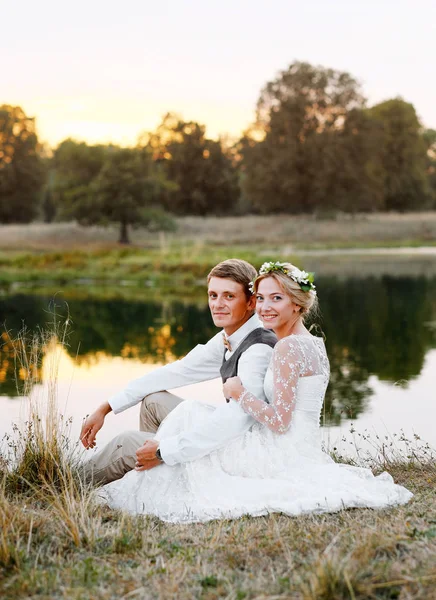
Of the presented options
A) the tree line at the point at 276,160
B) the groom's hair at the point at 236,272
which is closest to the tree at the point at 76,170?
the tree line at the point at 276,160

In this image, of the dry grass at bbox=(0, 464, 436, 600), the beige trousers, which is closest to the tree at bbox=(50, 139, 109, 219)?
the beige trousers

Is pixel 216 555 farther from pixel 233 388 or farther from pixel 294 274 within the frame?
pixel 294 274

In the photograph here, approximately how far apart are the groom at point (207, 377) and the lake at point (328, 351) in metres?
0.55

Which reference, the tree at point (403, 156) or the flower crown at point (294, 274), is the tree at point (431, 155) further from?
the flower crown at point (294, 274)

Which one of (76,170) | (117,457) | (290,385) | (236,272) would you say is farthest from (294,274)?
(76,170)

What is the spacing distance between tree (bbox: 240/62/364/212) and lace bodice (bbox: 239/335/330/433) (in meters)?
46.8

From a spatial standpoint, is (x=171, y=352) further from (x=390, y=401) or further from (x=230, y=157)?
(x=230, y=157)

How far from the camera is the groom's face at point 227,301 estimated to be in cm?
444

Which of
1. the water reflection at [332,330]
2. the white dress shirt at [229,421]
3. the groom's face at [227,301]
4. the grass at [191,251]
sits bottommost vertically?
the water reflection at [332,330]

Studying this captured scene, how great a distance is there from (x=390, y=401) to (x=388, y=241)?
1325 inches

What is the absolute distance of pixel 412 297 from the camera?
798 inches

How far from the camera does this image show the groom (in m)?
4.18

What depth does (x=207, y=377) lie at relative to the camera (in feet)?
16.4

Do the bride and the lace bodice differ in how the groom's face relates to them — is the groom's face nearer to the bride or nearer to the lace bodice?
the bride
